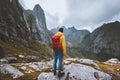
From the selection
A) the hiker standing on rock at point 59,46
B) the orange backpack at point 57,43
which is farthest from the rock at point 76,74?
the orange backpack at point 57,43

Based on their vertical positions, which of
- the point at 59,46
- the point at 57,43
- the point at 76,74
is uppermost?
the point at 57,43

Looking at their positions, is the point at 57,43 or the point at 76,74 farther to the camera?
the point at 76,74

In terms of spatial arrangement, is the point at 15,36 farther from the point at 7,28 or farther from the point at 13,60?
the point at 13,60

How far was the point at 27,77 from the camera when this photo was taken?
75.2 feet

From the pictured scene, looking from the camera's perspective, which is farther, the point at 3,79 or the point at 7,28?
the point at 7,28

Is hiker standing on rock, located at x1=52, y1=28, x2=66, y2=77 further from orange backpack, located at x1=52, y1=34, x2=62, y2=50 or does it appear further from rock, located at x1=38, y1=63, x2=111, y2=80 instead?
rock, located at x1=38, y1=63, x2=111, y2=80

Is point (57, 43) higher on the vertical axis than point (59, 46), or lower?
higher

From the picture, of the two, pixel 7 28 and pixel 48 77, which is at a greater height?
pixel 7 28

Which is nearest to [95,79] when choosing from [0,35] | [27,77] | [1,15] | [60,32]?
[60,32]

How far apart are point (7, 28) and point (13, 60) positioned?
112344 mm

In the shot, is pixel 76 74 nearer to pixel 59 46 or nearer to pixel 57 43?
pixel 59 46

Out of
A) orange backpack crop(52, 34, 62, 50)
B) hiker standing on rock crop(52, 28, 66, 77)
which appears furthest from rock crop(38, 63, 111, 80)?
orange backpack crop(52, 34, 62, 50)

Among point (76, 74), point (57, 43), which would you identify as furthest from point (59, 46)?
point (76, 74)

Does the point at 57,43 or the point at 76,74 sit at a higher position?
the point at 57,43
